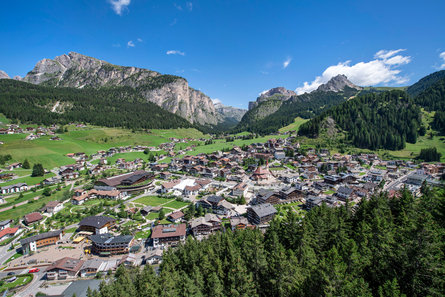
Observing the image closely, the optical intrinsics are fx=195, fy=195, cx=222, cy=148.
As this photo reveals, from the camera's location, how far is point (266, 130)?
610ft

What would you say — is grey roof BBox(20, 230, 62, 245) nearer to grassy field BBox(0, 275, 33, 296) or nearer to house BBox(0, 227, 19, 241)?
grassy field BBox(0, 275, 33, 296)

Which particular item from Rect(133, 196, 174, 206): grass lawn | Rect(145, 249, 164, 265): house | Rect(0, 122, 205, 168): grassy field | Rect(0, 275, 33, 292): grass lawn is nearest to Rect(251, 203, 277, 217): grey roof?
Rect(145, 249, 164, 265): house

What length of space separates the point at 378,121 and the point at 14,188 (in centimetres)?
18220

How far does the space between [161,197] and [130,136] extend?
3904 inches

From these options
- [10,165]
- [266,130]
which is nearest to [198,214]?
[10,165]

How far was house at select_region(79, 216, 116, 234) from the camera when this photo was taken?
44.0 metres

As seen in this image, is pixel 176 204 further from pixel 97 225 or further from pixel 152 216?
pixel 97 225

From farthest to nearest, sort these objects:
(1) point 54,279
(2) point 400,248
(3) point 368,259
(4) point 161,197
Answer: (4) point 161,197
(1) point 54,279
(3) point 368,259
(2) point 400,248

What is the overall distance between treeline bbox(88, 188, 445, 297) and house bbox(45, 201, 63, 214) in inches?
1653

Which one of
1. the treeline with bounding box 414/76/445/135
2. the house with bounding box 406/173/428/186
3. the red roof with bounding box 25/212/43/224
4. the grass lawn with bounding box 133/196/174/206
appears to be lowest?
the grass lawn with bounding box 133/196/174/206

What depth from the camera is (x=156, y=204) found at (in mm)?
57312

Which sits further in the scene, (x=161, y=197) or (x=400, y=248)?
(x=161, y=197)

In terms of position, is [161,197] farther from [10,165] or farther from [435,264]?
[10,165]

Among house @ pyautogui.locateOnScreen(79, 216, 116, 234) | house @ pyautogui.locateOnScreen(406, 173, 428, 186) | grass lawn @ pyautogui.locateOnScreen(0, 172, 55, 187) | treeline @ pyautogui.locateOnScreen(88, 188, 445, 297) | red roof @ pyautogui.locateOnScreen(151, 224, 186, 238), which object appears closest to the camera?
treeline @ pyautogui.locateOnScreen(88, 188, 445, 297)
